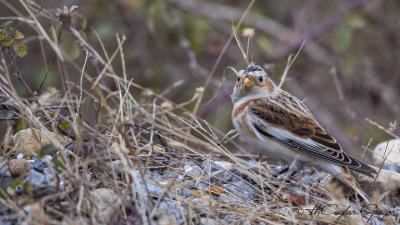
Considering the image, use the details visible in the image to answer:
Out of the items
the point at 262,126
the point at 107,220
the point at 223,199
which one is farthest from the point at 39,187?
the point at 262,126

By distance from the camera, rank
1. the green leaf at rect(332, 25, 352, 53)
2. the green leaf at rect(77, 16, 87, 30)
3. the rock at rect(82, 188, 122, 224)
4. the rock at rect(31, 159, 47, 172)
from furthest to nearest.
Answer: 1. the green leaf at rect(332, 25, 352, 53)
2. the green leaf at rect(77, 16, 87, 30)
3. the rock at rect(31, 159, 47, 172)
4. the rock at rect(82, 188, 122, 224)

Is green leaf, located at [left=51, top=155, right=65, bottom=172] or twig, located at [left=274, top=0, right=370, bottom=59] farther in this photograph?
twig, located at [left=274, top=0, right=370, bottom=59]

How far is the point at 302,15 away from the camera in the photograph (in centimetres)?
766

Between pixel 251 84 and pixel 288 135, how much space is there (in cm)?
51

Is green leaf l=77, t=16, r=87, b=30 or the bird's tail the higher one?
green leaf l=77, t=16, r=87, b=30

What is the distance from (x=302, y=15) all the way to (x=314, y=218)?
4755 millimetres

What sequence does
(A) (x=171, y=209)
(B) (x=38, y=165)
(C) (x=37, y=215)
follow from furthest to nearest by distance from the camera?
1. (B) (x=38, y=165)
2. (A) (x=171, y=209)
3. (C) (x=37, y=215)

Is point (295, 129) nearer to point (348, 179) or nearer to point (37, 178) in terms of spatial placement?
point (348, 179)

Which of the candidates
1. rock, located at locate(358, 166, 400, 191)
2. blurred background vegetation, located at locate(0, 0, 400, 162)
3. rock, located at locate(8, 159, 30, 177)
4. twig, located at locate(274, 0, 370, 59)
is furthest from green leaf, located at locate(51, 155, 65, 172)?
twig, located at locate(274, 0, 370, 59)

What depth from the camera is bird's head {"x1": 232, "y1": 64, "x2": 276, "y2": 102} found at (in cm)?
449

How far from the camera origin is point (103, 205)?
3014mm

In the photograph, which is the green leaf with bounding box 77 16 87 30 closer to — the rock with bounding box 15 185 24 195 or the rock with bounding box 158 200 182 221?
the rock with bounding box 15 185 24 195

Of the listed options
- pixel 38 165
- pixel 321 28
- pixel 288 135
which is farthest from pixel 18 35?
pixel 321 28

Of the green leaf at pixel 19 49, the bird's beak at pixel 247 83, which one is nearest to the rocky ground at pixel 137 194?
the green leaf at pixel 19 49
